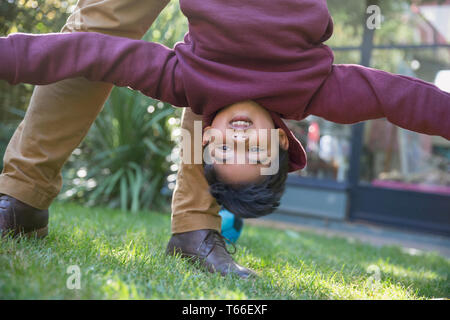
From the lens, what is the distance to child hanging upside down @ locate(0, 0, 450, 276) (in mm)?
1442

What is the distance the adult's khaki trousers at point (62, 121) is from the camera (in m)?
1.73

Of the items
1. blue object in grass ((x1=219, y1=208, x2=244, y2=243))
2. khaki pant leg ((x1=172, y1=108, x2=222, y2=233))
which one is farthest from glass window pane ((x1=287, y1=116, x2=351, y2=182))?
khaki pant leg ((x1=172, y1=108, x2=222, y2=233))

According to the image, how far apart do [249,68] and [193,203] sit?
0.66 m

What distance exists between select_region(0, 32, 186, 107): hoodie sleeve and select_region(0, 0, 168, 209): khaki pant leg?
0.86 feet

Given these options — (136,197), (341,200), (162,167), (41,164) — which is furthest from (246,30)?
(341,200)

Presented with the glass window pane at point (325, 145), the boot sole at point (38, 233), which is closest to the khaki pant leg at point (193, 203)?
the boot sole at point (38, 233)

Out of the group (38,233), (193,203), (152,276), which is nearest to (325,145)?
(193,203)

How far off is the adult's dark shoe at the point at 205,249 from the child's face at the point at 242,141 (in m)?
0.37

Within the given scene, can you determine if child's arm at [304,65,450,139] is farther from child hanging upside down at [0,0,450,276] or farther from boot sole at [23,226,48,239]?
boot sole at [23,226,48,239]

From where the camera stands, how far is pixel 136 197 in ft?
12.4

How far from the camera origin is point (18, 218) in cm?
169

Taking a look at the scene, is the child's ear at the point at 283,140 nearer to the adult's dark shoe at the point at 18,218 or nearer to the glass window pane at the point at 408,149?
the adult's dark shoe at the point at 18,218

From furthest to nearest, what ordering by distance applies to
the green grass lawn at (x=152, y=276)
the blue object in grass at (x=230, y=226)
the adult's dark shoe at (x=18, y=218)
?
1. the blue object in grass at (x=230, y=226)
2. the adult's dark shoe at (x=18, y=218)
3. the green grass lawn at (x=152, y=276)

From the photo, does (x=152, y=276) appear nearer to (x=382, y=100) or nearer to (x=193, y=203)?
(x=193, y=203)
